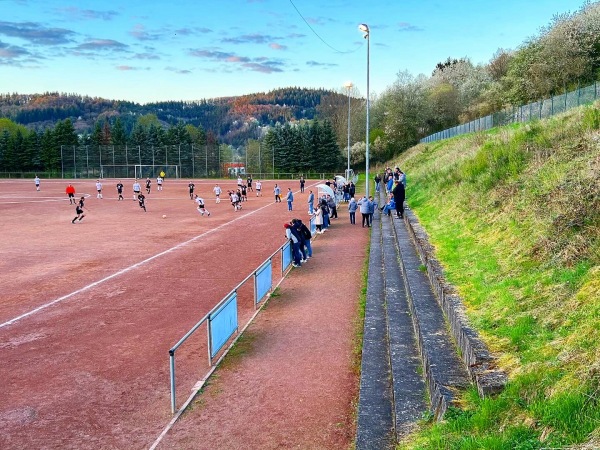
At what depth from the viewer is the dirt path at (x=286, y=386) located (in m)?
6.59

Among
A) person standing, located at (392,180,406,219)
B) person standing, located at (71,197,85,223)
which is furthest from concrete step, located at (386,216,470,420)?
person standing, located at (71,197,85,223)

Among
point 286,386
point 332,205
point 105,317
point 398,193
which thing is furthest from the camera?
point 332,205

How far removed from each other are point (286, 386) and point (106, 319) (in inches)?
216

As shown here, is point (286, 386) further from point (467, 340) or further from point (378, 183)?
point (378, 183)

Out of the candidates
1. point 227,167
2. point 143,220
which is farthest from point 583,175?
point 227,167

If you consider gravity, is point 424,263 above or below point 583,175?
below

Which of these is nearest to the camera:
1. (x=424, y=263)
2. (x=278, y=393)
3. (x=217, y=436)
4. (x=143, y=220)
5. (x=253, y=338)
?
(x=217, y=436)

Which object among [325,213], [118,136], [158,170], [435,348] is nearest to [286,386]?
[435,348]

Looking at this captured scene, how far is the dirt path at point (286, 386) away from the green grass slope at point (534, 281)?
1.74 m

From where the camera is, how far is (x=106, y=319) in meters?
11.5

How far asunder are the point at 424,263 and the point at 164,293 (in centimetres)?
695

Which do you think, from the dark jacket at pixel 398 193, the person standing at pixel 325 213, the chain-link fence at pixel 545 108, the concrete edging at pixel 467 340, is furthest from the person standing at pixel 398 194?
the concrete edging at pixel 467 340

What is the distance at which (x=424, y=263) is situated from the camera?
12.7 meters

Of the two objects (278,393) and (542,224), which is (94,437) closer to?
(278,393)
